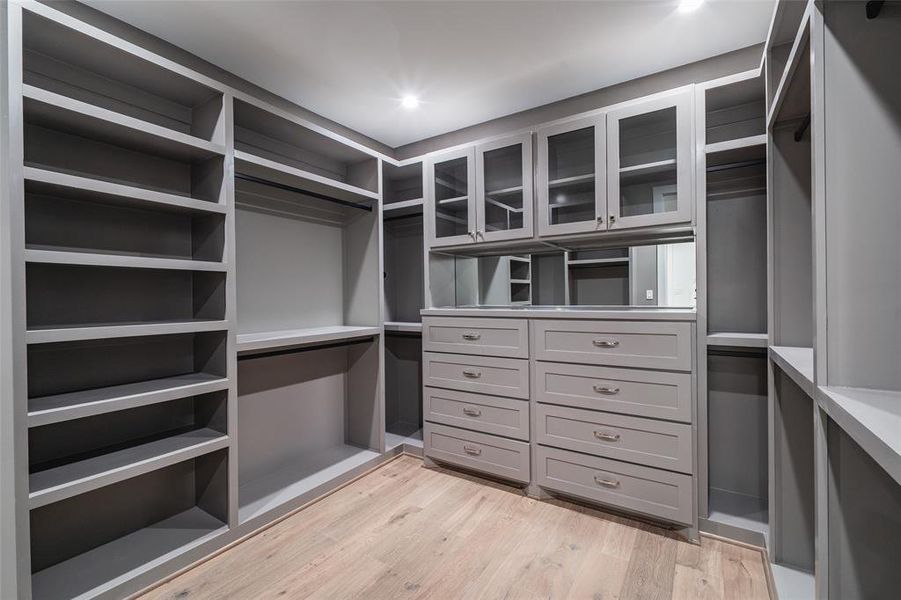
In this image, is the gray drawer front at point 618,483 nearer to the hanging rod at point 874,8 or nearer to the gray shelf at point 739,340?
the gray shelf at point 739,340

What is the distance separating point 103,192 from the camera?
151 centimetres

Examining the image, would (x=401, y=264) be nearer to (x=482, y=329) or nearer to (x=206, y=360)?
(x=482, y=329)

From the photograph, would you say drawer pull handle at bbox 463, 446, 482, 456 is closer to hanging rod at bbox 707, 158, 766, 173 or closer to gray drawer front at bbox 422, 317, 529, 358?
gray drawer front at bbox 422, 317, 529, 358

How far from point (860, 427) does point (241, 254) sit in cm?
261

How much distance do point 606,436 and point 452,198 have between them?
1.74 meters

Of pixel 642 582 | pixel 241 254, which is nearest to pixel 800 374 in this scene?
pixel 642 582

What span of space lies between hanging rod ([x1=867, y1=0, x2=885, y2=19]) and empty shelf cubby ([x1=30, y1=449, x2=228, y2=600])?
2.64m

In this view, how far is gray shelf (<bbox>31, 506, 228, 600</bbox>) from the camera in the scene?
58.8 inches

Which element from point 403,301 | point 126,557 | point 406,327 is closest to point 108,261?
point 126,557

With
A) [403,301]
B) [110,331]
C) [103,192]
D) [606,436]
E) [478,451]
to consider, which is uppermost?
[103,192]

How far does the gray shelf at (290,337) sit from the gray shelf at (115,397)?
0.70ft

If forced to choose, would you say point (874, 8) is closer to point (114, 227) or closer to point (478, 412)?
point (478, 412)

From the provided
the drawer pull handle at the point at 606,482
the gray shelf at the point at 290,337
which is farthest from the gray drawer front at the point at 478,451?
the gray shelf at the point at 290,337

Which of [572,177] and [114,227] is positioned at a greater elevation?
[572,177]
